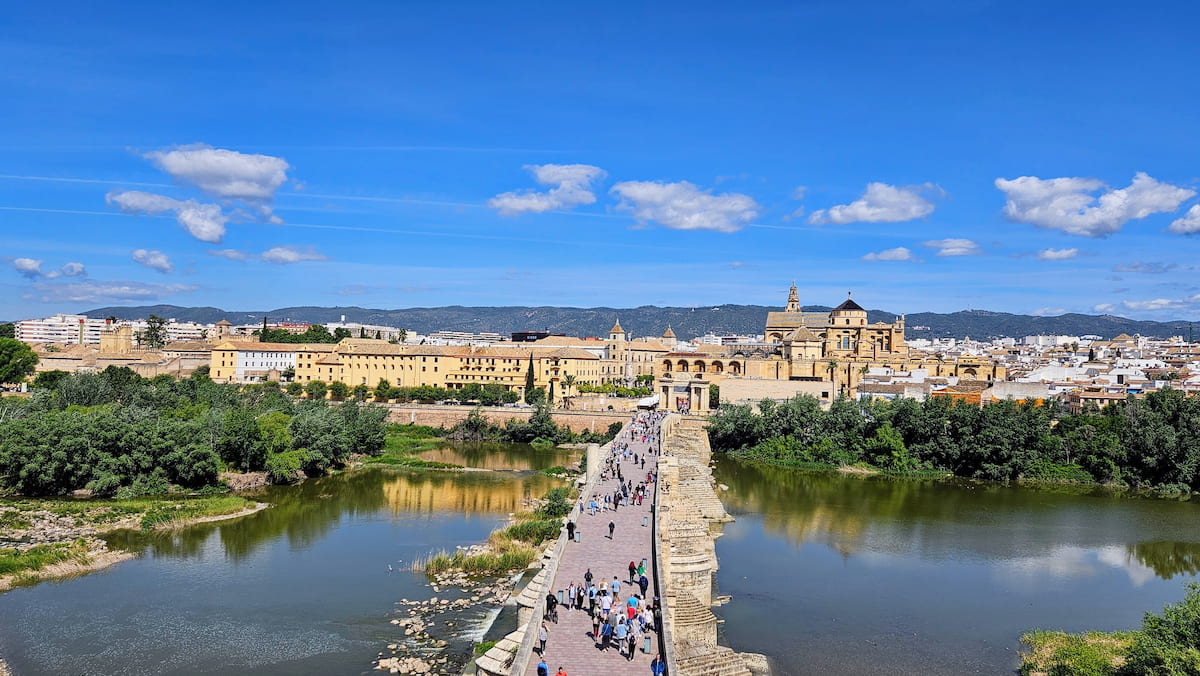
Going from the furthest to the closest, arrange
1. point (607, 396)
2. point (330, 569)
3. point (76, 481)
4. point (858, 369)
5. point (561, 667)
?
point (858, 369) → point (607, 396) → point (76, 481) → point (330, 569) → point (561, 667)

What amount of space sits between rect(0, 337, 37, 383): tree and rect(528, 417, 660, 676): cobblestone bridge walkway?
5134cm

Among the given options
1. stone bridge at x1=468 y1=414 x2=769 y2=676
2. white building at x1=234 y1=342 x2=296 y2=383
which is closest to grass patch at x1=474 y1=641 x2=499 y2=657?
stone bridge at x1=468 y1=414 x2=769 y2=676

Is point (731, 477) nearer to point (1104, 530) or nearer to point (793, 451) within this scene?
point (793, 451)

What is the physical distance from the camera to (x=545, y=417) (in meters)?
54.6

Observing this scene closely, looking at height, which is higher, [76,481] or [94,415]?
[94,415]

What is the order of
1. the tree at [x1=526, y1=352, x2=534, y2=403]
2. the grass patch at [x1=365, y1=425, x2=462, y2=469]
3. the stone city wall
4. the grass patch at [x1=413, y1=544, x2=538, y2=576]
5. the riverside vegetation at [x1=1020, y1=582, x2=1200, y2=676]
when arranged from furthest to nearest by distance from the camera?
the tree at [x1=526, y1=352, x2=534, y2=403], the stone city wall, the grass patch at [x1=365, y1=425, x2=462, y2=469], the grass patch at [x1=413, y1=544, x2=538, y2=576], the riverside vegetation at [x1=1020, y1=582, x2=1200, y2=676]

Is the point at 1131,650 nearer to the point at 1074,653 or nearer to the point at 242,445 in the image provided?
the point at 1074,653

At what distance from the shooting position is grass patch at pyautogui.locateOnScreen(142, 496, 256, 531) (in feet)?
93.1

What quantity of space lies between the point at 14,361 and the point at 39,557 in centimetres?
4792

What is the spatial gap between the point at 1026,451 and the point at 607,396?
99.3 feet

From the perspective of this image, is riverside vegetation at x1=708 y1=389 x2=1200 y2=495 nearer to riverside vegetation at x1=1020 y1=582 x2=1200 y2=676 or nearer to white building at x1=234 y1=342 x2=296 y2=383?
riverside vegetation at x1=1020 y1=582 x2=1200 y2=676

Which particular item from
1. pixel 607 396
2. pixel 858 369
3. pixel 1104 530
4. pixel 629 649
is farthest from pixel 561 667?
pixel 858 369

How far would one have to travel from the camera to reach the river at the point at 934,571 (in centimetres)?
1852

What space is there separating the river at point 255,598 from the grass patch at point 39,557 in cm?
101
